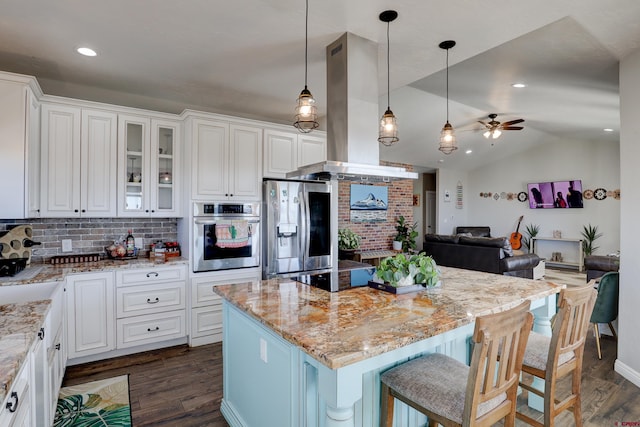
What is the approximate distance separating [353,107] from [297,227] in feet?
5.64

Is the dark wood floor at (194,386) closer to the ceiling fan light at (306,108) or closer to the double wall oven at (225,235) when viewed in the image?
the double wall oven at (225,235)

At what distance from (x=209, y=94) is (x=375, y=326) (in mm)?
3207

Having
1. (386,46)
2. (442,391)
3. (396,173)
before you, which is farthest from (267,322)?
(386,46)

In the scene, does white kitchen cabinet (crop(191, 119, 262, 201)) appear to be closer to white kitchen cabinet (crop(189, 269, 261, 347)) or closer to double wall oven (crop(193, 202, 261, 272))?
double wall oven (crop(193, 202, 261, 272))

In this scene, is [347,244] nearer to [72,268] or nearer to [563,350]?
[72,268]

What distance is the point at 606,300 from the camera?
3.20 m

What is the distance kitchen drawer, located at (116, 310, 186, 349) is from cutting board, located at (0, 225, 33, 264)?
95 cm

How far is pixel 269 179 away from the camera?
12.7 feet

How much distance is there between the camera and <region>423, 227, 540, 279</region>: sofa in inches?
227

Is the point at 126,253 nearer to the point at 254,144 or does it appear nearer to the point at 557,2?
the point at 254,144

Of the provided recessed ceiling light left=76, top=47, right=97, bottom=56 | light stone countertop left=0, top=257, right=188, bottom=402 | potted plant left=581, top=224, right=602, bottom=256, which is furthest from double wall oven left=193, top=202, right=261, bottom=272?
potted plant left=581, top=224, right=602, bottom=256

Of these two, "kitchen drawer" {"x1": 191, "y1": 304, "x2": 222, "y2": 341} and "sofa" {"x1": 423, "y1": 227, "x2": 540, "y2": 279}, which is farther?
"sofa" {"x1": 423, "y1": 227, "x2": 540, "y2": 279}

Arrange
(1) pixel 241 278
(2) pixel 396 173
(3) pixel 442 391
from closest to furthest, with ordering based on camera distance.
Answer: (3) pixel 442 391 → (2) pixel 396 173 → (1) pixel 241 278

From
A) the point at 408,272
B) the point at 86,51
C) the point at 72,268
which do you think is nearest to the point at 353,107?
the point at 408,272
